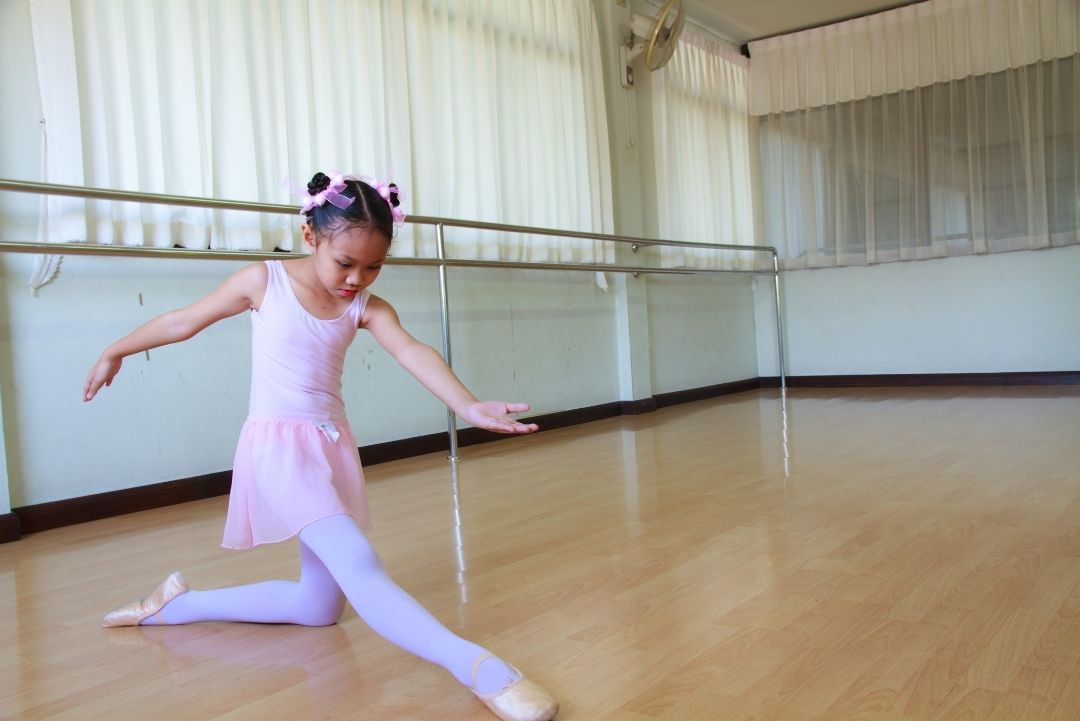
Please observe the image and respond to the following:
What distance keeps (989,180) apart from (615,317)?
7.45 feet

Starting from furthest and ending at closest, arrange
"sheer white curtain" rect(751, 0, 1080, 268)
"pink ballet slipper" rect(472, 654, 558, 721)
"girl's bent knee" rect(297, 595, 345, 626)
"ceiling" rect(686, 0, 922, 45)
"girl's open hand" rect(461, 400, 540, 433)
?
"ceiling" rect(686, 0, 922, 45) < "sheer white curtain" rect(751, 0, 1080, 268) < "girl's bent knee" rect(297, 595, 345, 626) < "girl's open hand" rect(461, 400, 540, 433) < "pink ballet slipper" rect(472, 654, 558, 721)

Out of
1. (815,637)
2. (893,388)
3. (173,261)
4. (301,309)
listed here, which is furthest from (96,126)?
(893,388)

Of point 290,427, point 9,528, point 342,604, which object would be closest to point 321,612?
point 342,604

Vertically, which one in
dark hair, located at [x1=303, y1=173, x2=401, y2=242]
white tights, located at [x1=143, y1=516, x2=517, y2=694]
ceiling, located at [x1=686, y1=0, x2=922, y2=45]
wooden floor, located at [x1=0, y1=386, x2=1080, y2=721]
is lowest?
wooden floor, located at [x1=0, y1=386, x2=1080, y2=721]

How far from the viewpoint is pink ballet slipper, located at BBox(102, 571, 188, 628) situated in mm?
1397

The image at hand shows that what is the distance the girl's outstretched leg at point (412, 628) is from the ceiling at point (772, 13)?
4.53m

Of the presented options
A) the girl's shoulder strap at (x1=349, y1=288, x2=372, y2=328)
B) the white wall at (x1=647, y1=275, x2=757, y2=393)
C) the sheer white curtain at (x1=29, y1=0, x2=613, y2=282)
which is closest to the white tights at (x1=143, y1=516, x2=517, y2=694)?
the girl's shoulder strap at (x1=349, y1=288, x2=372, y2=328)

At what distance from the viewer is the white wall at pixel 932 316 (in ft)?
A: 15.5

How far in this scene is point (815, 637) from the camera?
1.16 m

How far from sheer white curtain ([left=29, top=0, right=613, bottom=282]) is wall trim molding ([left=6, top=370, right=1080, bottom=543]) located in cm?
71

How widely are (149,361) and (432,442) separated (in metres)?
1.16

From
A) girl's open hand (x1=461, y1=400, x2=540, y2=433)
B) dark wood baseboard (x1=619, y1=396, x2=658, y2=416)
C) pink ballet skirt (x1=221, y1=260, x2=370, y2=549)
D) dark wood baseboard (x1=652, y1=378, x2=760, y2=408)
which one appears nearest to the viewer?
girl's open hand (x1=461, y1=400, x2=540, y2=433)

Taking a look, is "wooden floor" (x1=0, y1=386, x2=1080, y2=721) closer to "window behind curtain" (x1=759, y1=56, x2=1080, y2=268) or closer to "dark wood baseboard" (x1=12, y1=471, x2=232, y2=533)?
"dark wood baseboard" (x1=12, y1=471, x2=232, y2=533)

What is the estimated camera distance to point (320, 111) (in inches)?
115
